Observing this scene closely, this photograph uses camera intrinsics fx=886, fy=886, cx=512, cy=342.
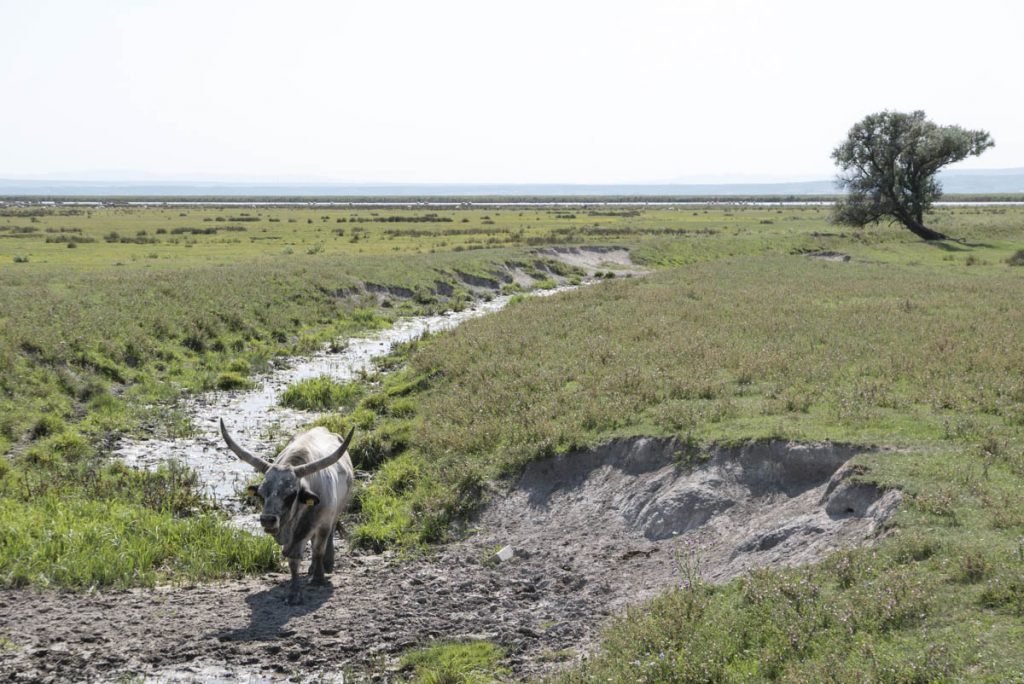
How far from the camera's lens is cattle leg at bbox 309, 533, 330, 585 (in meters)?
13.3

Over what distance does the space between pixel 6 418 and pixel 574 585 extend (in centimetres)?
1513

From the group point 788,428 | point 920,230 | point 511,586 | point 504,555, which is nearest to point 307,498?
point 511,586

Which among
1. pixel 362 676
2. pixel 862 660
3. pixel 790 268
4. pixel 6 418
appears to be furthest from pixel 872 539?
pixel 790 268

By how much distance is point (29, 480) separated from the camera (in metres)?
17.4

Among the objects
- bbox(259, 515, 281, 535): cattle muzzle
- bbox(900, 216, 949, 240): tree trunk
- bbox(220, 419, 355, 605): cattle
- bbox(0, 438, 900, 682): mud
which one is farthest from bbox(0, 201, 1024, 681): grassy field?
bbox(900, 216, 949, 240): tree trunk

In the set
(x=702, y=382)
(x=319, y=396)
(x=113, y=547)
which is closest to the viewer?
(x=113, y=547)

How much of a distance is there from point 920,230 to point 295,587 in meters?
79.8

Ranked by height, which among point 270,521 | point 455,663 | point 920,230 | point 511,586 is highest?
point 920,230

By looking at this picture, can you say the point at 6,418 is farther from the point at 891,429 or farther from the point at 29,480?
the point at 891,429

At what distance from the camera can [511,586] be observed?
13.1 m

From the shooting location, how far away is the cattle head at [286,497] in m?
12.2

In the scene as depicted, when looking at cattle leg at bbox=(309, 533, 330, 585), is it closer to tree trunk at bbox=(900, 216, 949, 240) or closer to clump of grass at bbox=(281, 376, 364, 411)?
clump of grass at bbox=(281, 376, 364, 411)

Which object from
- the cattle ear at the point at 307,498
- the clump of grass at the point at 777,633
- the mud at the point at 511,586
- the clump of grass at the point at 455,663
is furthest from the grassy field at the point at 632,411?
the cattle ear at the point at 307,498

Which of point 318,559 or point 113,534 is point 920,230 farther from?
point 113,534
